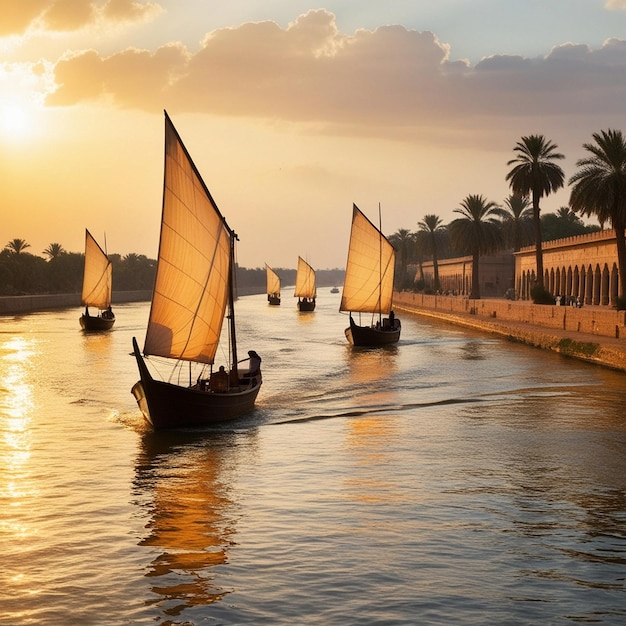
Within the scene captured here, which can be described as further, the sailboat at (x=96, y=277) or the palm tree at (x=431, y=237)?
the palm tree at (x=431, y=237)

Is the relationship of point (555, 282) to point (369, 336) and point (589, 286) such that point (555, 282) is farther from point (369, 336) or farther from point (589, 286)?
point (369, 336)

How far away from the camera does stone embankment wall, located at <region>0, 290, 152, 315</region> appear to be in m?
105

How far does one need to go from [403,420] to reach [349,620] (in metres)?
16.1

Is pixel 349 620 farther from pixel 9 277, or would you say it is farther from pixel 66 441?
pixel 9 277

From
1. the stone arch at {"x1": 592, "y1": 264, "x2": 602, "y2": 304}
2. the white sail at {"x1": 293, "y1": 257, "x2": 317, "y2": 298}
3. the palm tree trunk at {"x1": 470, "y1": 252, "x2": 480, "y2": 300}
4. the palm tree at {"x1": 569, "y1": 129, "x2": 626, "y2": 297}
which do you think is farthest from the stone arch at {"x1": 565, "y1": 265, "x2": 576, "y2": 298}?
the white sail at {"x1": 293, "y1": 257, "x2": 317, "y2": 298}

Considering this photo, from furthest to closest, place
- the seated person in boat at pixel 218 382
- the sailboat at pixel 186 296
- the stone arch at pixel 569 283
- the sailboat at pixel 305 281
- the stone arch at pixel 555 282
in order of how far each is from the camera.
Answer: the sailboat at pixel 305 281, the stone arch at pixel 555 282, the stone arch at pixel 569 283, the seated person in boat at pixel 218 382, the sailboat at pixel 186 296

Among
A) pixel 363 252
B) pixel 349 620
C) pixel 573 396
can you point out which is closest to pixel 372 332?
pixel 363 252

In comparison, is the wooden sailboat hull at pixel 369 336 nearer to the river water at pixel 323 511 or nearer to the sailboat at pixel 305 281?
the river water at pixel 323 511

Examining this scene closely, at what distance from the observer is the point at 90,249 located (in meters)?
77.7

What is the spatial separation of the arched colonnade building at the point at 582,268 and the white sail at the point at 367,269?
18.5 metres

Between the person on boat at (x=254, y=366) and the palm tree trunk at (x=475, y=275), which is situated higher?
the palm tree trunk at (x=475, y=275)

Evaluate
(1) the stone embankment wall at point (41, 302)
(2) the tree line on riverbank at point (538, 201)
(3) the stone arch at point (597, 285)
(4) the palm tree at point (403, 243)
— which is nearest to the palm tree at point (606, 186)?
(2) the tree line on riverbank at point (538, 201)

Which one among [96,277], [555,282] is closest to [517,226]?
[555,282]

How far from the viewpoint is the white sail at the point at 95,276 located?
77125 millimetres
